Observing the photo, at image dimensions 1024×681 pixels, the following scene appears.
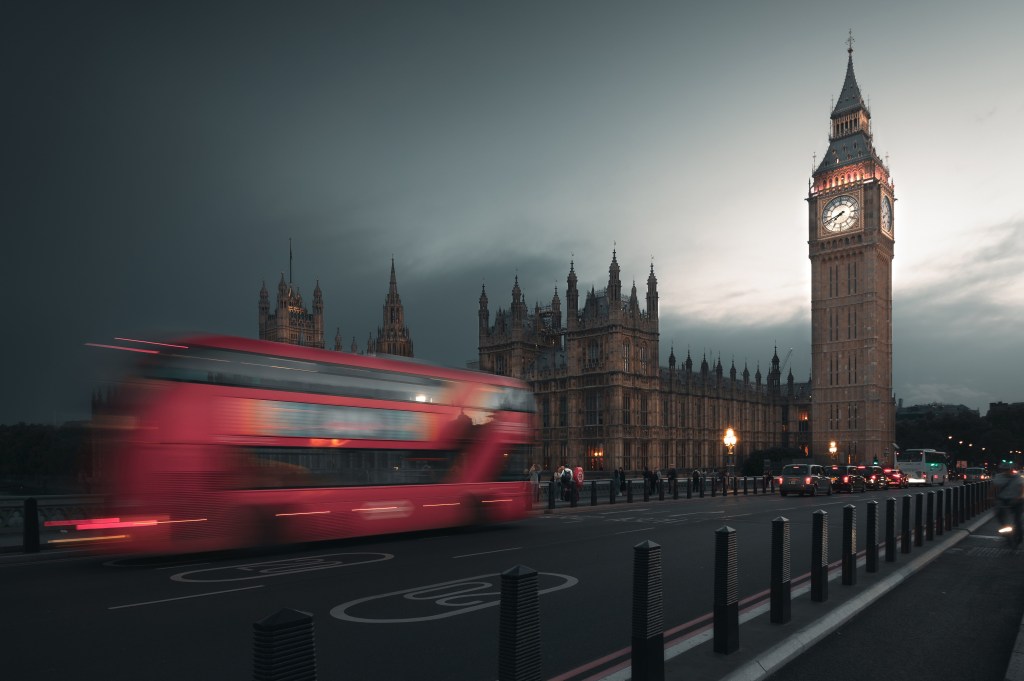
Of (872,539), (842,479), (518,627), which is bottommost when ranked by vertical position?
(842,479)

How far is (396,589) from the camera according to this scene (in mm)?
10109

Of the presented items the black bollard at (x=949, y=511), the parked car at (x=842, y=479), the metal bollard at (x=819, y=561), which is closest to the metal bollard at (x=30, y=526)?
the metal bollard at (x=819, y=561)

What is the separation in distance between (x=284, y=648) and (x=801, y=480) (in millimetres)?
37339

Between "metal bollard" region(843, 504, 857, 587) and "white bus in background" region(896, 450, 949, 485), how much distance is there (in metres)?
52.8

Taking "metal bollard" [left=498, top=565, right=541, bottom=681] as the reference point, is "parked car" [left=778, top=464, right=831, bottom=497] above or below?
below

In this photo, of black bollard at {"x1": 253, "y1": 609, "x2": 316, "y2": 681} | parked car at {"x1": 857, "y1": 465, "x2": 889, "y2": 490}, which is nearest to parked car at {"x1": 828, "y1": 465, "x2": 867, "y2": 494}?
parked car at {"x1": 857, "y1": 465, "x2": 889, "y2": 490}

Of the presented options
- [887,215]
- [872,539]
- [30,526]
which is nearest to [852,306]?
[887,215]

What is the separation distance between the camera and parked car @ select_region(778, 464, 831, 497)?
36.7 metres

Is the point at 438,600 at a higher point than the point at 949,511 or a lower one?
higher

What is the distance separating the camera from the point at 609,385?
6831 cm

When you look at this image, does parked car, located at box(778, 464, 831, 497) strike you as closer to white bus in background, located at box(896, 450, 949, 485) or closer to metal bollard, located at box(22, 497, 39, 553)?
white bus in background, located at box(896, 450, 949, 485)

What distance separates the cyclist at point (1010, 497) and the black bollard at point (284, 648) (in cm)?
1463

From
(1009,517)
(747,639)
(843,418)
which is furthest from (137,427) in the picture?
(843,418)

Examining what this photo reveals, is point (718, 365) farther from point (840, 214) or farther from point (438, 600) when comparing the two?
point (438, 600)
